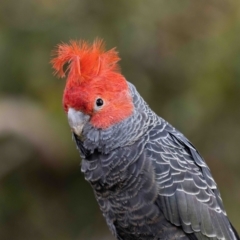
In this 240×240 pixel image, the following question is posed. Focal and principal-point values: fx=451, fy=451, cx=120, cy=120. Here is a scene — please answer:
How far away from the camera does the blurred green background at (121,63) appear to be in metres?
6.08

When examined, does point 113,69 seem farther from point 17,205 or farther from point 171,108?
point 17,205

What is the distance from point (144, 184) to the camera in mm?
3492

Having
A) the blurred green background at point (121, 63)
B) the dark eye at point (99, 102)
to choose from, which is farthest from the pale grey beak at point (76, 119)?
the blurred green background at point (121, 63)

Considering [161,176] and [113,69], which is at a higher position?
[113,69]

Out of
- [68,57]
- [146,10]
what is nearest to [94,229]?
[146,10]

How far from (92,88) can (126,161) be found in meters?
0.63

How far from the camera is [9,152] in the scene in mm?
6039

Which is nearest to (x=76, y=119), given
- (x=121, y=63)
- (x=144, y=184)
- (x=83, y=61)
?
(x=83, y=61)

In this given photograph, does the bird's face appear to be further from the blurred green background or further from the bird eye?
the blurred green background

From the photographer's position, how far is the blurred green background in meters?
6.08

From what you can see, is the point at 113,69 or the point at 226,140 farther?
the point at 226,140

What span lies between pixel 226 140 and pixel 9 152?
315 cm

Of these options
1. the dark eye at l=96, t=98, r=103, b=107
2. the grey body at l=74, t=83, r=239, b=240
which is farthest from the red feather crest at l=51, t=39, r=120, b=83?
the grey body at l=74, t=83, r=239, b=240

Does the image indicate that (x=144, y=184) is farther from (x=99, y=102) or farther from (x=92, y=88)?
(x=92, y=88)
